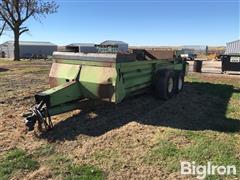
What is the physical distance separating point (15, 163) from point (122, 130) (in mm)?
2161

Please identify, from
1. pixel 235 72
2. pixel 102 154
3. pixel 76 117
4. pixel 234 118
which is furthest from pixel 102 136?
pixel 235 72

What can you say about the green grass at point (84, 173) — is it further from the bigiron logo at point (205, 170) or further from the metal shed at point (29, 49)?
the metal shed at point (29, 49)

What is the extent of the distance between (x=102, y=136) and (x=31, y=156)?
1358 mm

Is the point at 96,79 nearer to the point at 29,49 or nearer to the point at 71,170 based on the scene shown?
the point at 71,170

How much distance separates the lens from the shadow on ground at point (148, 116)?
679cm

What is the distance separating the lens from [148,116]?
770 centimetres

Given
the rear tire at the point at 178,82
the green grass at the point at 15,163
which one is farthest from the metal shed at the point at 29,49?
the green grass at the point at 15,163

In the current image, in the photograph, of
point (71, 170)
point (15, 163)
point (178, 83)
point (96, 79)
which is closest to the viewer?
point (71, 170)

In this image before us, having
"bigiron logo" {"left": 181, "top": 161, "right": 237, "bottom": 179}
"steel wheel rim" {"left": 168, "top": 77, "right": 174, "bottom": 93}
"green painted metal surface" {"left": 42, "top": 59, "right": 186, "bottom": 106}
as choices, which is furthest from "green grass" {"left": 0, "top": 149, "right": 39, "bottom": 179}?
"steel wheel rim" {"left": 168, "top": 77, "right": 174, "bottom": 93}

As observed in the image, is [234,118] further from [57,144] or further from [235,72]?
[235,72]

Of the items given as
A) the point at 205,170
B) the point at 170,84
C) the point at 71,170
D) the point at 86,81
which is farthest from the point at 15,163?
the point at 170,84

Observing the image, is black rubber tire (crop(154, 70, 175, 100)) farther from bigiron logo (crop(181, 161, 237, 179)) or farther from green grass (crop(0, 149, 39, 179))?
green grass (crop(0, 149, 39, 179))

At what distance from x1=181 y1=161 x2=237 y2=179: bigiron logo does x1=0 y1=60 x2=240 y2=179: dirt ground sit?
22 cm

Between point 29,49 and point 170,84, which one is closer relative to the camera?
point 170,84
